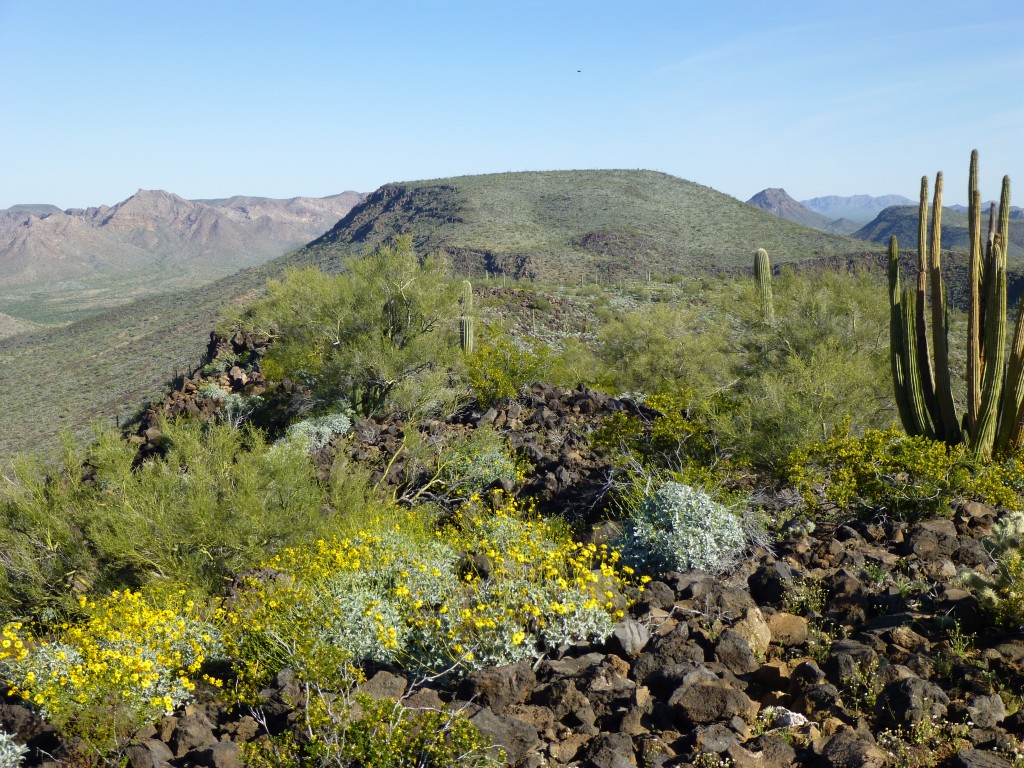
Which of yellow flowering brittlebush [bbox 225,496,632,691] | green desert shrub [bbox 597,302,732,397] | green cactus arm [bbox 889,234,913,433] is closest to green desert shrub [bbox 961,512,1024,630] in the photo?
yellow flowering brittlebush [bbox 225,496,632,691]

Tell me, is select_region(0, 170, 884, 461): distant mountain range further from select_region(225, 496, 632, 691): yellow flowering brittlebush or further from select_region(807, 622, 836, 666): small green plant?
select_region(807, 622, 836, 666): small green plant

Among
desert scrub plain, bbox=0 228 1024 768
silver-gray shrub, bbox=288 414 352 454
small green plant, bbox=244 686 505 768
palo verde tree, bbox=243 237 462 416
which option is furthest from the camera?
palo verde tree, bbox=243 237 462 416

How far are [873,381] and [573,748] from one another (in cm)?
1172

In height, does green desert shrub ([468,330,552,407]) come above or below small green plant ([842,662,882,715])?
above

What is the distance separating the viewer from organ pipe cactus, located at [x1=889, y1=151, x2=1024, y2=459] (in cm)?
811

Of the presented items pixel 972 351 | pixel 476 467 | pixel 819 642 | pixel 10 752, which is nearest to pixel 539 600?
pixel 819 642

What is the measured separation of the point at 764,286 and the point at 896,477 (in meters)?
12.7

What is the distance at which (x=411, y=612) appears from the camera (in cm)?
553

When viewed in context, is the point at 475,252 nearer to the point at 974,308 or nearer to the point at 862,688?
the point at 974,308

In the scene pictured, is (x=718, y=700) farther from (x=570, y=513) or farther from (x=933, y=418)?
(x=933, y=418)

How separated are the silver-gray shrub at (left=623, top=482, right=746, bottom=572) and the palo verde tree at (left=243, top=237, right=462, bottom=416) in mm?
8606

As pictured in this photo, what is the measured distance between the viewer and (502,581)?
542 centimetres

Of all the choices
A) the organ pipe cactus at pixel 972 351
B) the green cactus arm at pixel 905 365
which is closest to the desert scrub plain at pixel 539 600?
the organ pipe cactus at pixel 972 351

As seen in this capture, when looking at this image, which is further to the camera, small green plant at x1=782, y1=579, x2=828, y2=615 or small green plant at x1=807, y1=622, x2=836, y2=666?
small green plant at x1=782, y1=579, x2=828, y2=615
